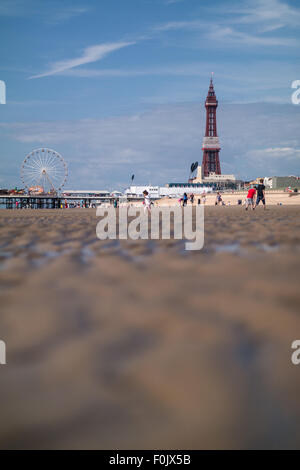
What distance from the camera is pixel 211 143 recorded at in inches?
4973

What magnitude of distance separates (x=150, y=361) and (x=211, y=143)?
129 meters

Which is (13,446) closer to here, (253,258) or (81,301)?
(81,301)

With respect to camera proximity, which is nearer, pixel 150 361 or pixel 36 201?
pixel 150 361

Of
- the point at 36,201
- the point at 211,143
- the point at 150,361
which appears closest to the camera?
the point at 150,361

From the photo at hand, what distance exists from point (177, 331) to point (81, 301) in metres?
0.75

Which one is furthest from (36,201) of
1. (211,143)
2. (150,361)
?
(150,361)

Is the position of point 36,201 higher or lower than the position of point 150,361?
higher

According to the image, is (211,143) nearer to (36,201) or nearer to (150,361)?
(36,201)

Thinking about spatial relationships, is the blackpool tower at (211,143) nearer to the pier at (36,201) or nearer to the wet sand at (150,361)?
the pier at (36,201)

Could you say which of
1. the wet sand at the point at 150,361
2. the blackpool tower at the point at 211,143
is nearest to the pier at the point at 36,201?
the blackpool tower at the point at 211,143

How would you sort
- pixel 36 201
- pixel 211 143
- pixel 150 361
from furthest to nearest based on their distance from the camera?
pixel 211 143, pixel 36 201, pixel 150 361

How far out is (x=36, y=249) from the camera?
460 cm

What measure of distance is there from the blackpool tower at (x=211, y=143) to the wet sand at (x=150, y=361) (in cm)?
12721
